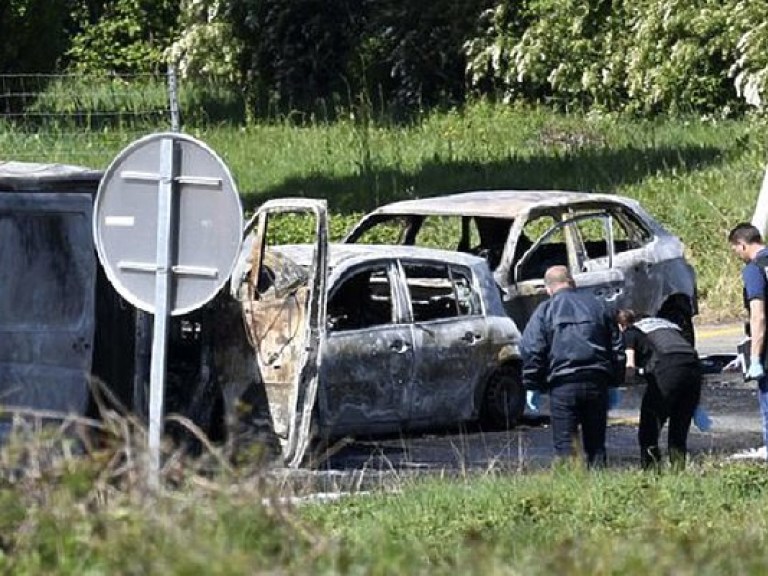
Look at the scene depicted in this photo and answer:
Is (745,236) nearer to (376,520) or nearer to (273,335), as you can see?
(273,335)

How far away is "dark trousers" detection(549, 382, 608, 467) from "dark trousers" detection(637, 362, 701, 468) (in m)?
0.41

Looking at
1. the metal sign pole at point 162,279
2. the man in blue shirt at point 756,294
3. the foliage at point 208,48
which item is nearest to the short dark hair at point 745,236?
the man in blue shirt at point 756,294

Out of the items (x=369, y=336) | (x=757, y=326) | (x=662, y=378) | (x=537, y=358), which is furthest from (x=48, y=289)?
(x=757, y=326)

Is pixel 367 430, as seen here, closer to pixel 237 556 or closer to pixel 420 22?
pixel 237 556

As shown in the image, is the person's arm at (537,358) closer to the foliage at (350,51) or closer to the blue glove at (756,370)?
the blue glove at (756,370)

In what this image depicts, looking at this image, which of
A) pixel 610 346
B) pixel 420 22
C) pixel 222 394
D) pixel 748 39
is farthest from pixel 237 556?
pixel 420 22

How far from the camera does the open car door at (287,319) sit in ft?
45.3

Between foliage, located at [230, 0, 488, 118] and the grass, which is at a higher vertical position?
foliage, located at [230, 0, 488, 118]

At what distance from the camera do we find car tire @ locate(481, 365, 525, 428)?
16.0 m

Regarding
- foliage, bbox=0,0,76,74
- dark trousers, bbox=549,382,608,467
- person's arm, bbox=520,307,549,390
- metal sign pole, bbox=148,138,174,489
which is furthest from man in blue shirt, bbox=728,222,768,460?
foliage, bbox=0,0,76,74

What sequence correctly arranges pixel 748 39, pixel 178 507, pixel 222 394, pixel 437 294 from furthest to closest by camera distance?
pixel 748 39 < pixel 437 294 < pixel 222 394 < pixel 178 507

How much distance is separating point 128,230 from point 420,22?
25365mm

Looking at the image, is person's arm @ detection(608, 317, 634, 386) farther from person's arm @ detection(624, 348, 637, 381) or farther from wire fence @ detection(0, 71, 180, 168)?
wire fence @ detection(0, 71, 180, 168)

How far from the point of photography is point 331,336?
48.7 feet
